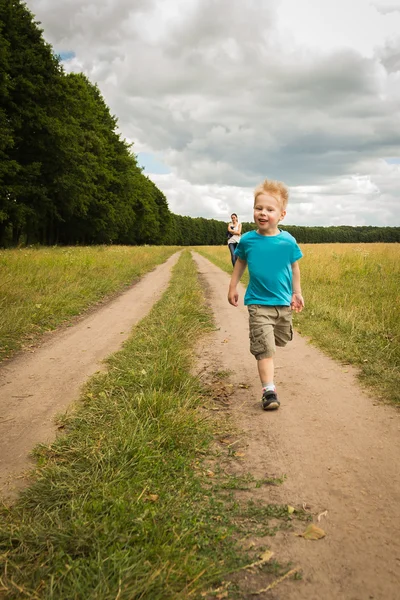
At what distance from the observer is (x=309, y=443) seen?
312 centimetres

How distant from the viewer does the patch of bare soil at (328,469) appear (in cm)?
184

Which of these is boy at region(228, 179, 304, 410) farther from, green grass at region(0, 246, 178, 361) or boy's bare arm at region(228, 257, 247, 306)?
green grass at region(0, 246, 178, 361)

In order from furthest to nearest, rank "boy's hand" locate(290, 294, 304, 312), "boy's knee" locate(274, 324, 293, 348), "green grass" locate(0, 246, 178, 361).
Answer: "green grass" locate(0, 246, 178, 361) < "boy's knee" locate(274, 324, 293, 348) < "boy's hand" locate(290, 294, 304, 312)

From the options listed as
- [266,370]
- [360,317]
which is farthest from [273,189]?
[360,317]

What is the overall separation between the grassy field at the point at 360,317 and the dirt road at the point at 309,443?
28cm

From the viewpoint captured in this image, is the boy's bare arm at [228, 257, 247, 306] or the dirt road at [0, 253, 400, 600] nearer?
the dirt road at [0, 253, 400, 600]

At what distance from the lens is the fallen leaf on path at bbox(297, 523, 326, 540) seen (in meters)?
2.07

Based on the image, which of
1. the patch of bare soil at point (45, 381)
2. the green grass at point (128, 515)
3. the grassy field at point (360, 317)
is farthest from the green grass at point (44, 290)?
the grassy field at point (360, 317)

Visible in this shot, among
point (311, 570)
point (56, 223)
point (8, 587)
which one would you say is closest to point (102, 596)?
point (8, 587)

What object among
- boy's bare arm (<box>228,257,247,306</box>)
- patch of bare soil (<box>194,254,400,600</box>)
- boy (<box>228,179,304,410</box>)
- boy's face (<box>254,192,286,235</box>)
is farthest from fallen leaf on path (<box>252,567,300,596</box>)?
boy's face (<box>254,192,286,235</box>)

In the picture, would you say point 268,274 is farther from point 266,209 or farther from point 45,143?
point 45,143

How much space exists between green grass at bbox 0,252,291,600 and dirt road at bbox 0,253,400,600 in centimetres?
21

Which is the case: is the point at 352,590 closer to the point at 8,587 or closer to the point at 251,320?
the point at 8,587

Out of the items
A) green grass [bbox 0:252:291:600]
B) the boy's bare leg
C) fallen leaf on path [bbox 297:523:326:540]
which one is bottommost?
fallen leaf on path [bbox 297:523:326:540]
